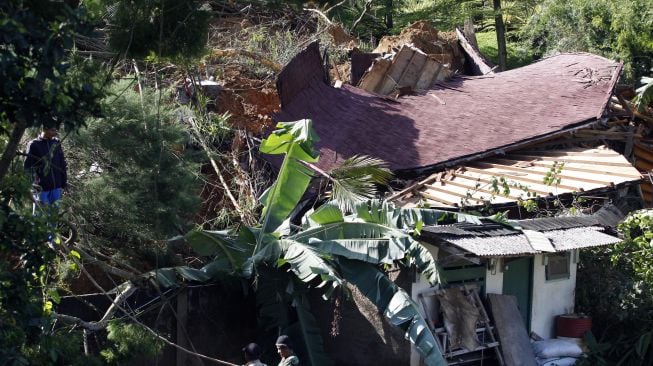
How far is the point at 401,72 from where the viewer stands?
674 inches

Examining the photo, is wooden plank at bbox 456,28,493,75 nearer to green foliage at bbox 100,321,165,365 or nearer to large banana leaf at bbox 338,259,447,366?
large banana leaf at bbox 338,259,447,366

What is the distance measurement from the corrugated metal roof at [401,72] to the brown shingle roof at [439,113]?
0.54 metres

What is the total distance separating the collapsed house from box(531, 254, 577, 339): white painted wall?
0.02m

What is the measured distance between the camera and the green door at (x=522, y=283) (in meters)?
12.3

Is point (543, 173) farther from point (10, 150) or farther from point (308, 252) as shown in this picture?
point (10, 150)

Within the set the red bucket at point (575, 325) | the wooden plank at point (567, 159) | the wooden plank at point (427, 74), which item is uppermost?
the wooden plank at point (427, 74)

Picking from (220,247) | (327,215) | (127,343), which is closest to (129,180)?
(220,247)

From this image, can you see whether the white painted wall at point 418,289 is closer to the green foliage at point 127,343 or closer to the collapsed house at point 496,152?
the collapsed house at point 496,152

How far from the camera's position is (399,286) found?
1086cm

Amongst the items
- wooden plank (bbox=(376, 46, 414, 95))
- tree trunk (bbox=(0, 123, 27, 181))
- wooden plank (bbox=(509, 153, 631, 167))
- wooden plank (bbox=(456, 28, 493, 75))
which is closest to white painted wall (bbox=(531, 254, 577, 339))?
wooden plank (bbox=(509, 153, 631, 167))

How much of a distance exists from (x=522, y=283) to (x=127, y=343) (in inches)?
232

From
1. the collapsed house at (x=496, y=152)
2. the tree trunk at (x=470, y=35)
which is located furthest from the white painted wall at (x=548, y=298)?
the tree trunk at (x=470, y=35)

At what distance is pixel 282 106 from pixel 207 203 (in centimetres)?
269

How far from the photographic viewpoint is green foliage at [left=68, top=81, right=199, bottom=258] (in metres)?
10.2
